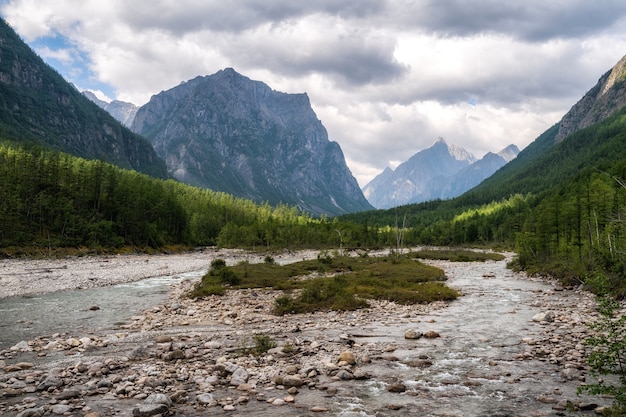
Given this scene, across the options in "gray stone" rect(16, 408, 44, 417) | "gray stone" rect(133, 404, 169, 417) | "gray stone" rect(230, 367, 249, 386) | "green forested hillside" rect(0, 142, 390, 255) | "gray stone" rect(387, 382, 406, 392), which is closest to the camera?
"gray stone" rect(16, 408, 44, 417)

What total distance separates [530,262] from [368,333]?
51547 mm

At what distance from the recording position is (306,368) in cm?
1399

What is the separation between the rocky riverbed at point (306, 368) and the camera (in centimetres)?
1084

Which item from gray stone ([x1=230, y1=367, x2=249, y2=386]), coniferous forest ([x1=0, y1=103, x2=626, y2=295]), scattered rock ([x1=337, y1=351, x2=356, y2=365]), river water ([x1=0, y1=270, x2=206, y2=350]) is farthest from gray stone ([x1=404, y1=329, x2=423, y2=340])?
river water ([x1=0, y1=270, x2=206, y2=350])

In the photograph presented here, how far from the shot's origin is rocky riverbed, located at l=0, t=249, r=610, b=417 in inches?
427

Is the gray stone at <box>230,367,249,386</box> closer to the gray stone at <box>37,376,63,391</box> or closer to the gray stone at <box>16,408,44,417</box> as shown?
the gray stone at <box>16,408,44,417</box>

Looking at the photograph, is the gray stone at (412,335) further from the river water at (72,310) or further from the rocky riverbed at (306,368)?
the river water at (72,310)

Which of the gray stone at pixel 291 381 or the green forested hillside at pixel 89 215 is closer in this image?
the gray stone at pixel 291 381

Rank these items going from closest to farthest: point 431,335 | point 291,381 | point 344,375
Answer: point 291,381 < point 344,375 < point 431,335

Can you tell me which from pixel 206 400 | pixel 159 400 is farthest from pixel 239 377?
pixel 159 400

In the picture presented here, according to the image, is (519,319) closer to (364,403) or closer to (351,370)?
(351,370)

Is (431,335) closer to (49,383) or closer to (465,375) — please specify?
(465,375)

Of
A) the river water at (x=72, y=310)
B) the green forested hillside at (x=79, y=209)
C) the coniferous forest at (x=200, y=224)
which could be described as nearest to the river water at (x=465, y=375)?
the coniferous forest at (x=200, y=224)

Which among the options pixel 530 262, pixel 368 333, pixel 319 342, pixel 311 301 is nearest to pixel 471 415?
pixel 319 342
